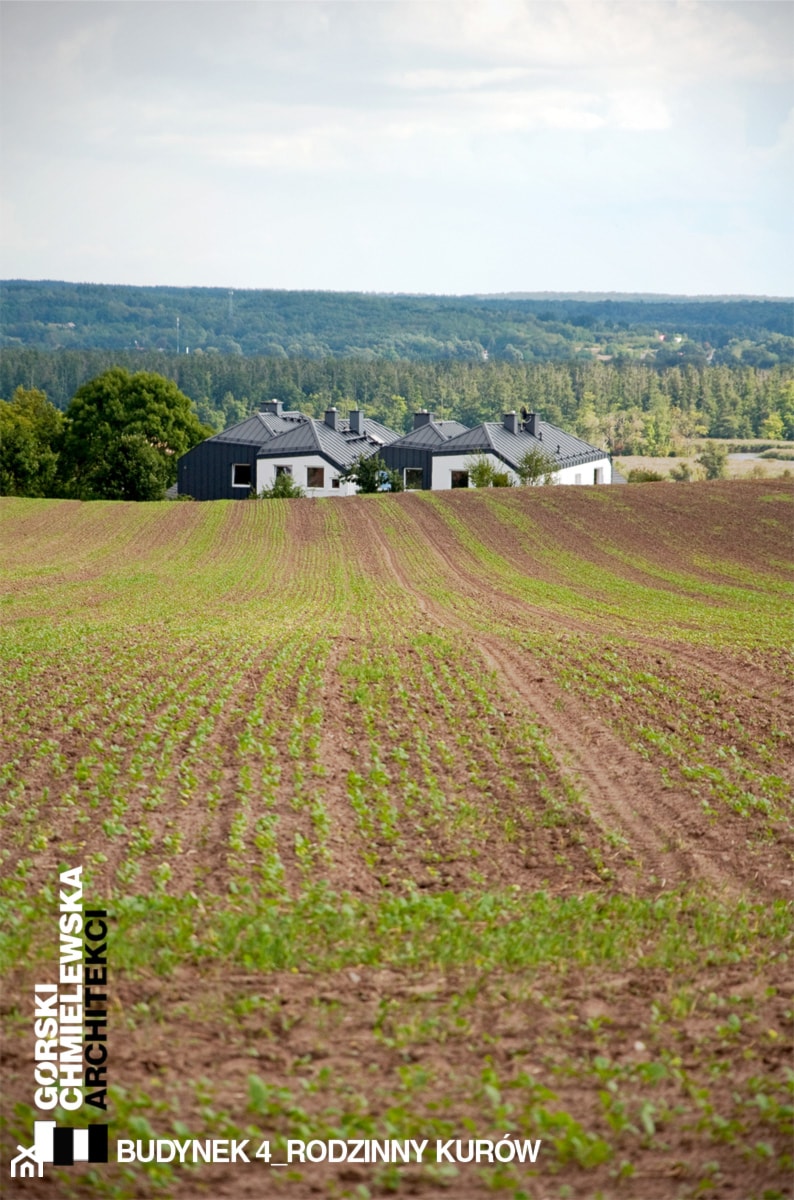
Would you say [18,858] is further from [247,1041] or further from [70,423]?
[70,423]

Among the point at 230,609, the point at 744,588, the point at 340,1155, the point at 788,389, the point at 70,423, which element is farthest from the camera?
the point at 788,389

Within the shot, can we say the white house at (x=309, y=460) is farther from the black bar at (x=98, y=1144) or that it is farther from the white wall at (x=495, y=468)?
the black bar at (x=98, y=1144)

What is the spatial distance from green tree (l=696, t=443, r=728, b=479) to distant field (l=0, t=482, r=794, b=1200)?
80.7 m

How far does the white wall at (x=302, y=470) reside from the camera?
3248 inches

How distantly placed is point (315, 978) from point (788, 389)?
493 ft

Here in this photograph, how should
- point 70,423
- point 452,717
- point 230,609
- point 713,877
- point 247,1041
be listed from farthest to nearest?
1. point 70,423
2. point 230,609
3. point 452,717
4. point 713,877
5. point 247,1041

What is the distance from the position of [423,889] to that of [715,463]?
98.0 m

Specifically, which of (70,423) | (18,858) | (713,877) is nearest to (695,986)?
(713,877)

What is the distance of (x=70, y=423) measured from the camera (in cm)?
9131

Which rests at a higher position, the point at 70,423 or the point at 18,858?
the point at 70,423

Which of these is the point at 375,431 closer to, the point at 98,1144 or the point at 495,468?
the point at 495,468

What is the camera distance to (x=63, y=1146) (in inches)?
243

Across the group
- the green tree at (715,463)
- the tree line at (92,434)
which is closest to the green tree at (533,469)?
the tree line at (92,434)

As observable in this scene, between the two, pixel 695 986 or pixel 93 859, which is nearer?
pixel 695 986
